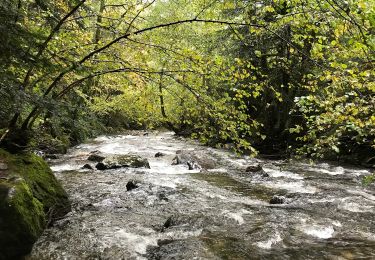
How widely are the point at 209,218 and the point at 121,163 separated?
24.3ft

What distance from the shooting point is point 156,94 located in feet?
28.3

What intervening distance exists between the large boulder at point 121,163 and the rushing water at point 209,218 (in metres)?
0.59

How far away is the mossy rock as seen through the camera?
5879mm

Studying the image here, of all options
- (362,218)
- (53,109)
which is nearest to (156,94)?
(53,109)

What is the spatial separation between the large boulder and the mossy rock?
5.25 m

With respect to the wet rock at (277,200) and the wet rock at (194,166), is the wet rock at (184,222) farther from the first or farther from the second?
the wet rock at (194,166)

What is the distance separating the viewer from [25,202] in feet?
21.2

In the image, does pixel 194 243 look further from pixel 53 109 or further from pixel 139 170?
pixel 139 170

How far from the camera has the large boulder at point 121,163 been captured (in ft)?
46.6

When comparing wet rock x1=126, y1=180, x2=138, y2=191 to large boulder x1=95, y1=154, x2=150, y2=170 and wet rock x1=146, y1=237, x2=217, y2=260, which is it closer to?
large boulder x1=95, y1=154, x2=150, y2=170

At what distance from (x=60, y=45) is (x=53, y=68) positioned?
12.1 feet

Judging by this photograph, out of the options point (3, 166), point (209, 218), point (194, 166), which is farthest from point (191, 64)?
point (194, 166)

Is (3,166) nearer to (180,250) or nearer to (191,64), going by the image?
(180,250)

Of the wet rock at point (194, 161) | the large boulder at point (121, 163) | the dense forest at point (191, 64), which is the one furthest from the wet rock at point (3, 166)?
the wet rock at point (194, 161)
